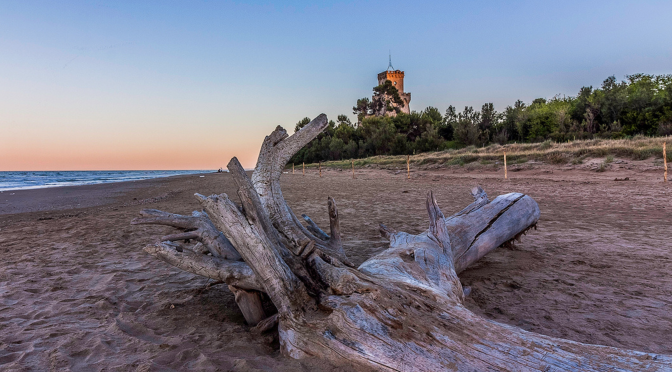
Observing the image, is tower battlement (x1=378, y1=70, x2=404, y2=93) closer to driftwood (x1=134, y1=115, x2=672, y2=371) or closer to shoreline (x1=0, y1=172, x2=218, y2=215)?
shoreline (x1=0, y1=172, x2=218, y2=215)

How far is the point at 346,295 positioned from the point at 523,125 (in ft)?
160

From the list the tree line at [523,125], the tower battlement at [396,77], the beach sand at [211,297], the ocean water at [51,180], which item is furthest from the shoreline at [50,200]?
the tower battlement at [396,77]

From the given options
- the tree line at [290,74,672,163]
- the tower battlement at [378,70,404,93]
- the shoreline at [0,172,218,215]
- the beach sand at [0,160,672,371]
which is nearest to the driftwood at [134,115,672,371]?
the beach sand at [0,160,672,371]

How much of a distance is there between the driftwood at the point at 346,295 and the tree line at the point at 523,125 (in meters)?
38.9

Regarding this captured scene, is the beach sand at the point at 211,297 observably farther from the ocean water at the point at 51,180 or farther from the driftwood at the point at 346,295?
the ocean water at the point at 51,180

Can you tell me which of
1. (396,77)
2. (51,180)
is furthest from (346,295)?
(396,77)

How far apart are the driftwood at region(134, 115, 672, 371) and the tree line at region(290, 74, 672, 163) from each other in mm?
38894

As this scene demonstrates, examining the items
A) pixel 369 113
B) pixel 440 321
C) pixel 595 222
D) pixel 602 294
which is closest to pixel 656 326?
pixel 602 294

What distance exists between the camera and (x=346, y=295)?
7.21 feet

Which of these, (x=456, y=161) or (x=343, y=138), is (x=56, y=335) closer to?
(x=456, y=161)

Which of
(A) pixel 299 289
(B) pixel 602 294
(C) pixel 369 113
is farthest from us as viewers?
(C) pixel 369 113

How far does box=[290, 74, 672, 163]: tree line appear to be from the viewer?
1377 inches

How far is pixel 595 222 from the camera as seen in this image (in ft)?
20.6

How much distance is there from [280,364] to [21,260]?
4.55 m
